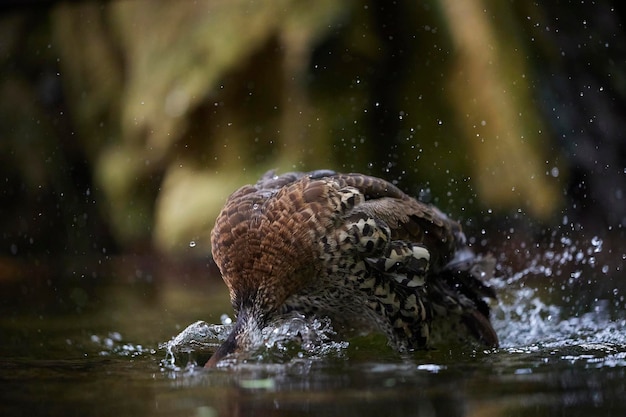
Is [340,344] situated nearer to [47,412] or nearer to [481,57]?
[47,412]

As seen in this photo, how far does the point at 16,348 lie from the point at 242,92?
4.24 metres

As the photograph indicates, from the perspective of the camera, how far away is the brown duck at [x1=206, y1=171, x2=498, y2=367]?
14.5 feet

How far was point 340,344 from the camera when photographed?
491 cm

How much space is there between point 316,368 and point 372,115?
15.4ft

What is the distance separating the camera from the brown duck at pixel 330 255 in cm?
443

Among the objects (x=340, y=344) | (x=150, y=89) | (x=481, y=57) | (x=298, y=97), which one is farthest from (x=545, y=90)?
(x=340, y=344)

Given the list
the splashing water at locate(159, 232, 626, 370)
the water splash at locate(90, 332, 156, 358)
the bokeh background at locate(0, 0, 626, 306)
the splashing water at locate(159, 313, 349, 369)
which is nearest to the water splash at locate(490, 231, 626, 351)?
the splashing water at locate(159, 232, 626, 370)

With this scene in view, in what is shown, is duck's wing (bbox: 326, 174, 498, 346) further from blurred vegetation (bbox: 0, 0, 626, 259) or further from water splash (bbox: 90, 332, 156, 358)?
blurred vegetation (bbox: 0, 0, 626, 259)

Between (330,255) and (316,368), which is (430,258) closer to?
(330,255)

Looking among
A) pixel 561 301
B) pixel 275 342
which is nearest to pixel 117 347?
pixel 275 342

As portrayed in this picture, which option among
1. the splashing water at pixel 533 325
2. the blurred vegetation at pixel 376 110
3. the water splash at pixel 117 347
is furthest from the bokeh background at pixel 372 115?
the water splash at pixel 117 347

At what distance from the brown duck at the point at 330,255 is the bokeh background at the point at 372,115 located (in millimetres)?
3172

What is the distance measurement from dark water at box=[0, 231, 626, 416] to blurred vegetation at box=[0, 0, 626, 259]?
1502mm

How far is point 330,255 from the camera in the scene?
445cm
